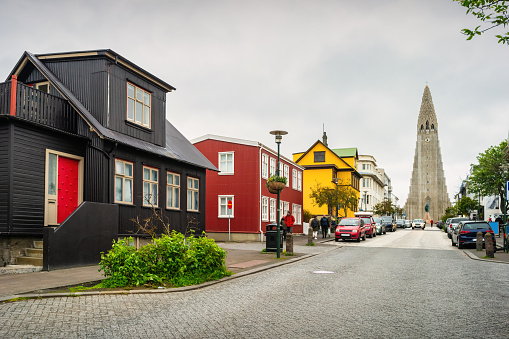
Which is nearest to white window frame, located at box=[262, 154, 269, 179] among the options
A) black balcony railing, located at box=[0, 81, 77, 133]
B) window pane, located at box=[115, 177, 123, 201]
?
window pane, located at box=[115, 177, 123, 201]

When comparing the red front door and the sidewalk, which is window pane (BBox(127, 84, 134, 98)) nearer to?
the red front door

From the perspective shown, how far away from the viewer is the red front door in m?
16.7

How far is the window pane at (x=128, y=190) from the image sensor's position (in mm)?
18875

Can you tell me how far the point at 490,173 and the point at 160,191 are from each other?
35.0 meters

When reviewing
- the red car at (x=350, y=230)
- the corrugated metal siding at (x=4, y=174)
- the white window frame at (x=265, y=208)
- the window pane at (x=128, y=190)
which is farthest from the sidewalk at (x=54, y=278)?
the white window frame at (x=265, y=208)

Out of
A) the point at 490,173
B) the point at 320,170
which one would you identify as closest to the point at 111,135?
the point at 490,173

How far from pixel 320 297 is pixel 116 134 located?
1137cm

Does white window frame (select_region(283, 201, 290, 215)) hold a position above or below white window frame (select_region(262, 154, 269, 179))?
below

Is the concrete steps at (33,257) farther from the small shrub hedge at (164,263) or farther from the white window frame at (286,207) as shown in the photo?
the white window frame at (286,207)

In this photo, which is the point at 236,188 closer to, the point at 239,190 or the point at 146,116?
the point at 239,190

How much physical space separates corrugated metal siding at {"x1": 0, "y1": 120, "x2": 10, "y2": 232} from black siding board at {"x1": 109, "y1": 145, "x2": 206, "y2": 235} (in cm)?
388

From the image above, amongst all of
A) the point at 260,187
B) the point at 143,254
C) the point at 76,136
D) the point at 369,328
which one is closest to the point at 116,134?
the point at 76,136

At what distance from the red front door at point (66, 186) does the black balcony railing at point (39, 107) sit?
1.23m

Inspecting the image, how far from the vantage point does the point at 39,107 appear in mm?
16016
